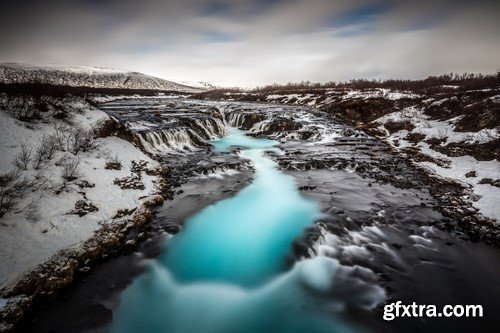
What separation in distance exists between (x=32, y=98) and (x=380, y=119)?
86.1 ft

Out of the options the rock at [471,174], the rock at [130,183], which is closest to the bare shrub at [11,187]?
the rock at [130,183]

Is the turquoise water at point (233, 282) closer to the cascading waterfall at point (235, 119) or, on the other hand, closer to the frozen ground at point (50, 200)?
the frozen ground at point (50, 200)

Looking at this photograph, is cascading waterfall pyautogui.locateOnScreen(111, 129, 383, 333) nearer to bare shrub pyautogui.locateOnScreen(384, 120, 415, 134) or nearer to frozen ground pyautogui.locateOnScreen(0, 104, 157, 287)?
frozen ground pyautogui.locateOnScreen(0, 104, 157, 287)

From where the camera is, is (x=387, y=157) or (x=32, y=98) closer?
(x=32, y=98)

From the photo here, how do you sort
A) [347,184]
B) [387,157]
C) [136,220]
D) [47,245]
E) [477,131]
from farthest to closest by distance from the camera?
[387,157]
[477,131]
[347,184]
[136,220]
[47,245]

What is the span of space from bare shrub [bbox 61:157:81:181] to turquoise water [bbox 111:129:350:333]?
4.27 metres

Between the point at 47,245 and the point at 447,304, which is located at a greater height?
the point at 47,245

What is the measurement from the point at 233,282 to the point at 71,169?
6917 mm

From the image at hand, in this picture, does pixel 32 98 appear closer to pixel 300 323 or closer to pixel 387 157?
pixel 300 323

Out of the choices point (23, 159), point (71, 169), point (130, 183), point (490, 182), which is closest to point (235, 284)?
point (130, 183)

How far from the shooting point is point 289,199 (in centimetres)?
1081

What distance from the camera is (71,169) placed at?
891cm

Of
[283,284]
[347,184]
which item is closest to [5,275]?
[283,284]

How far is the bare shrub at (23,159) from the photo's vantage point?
762 centimetres
